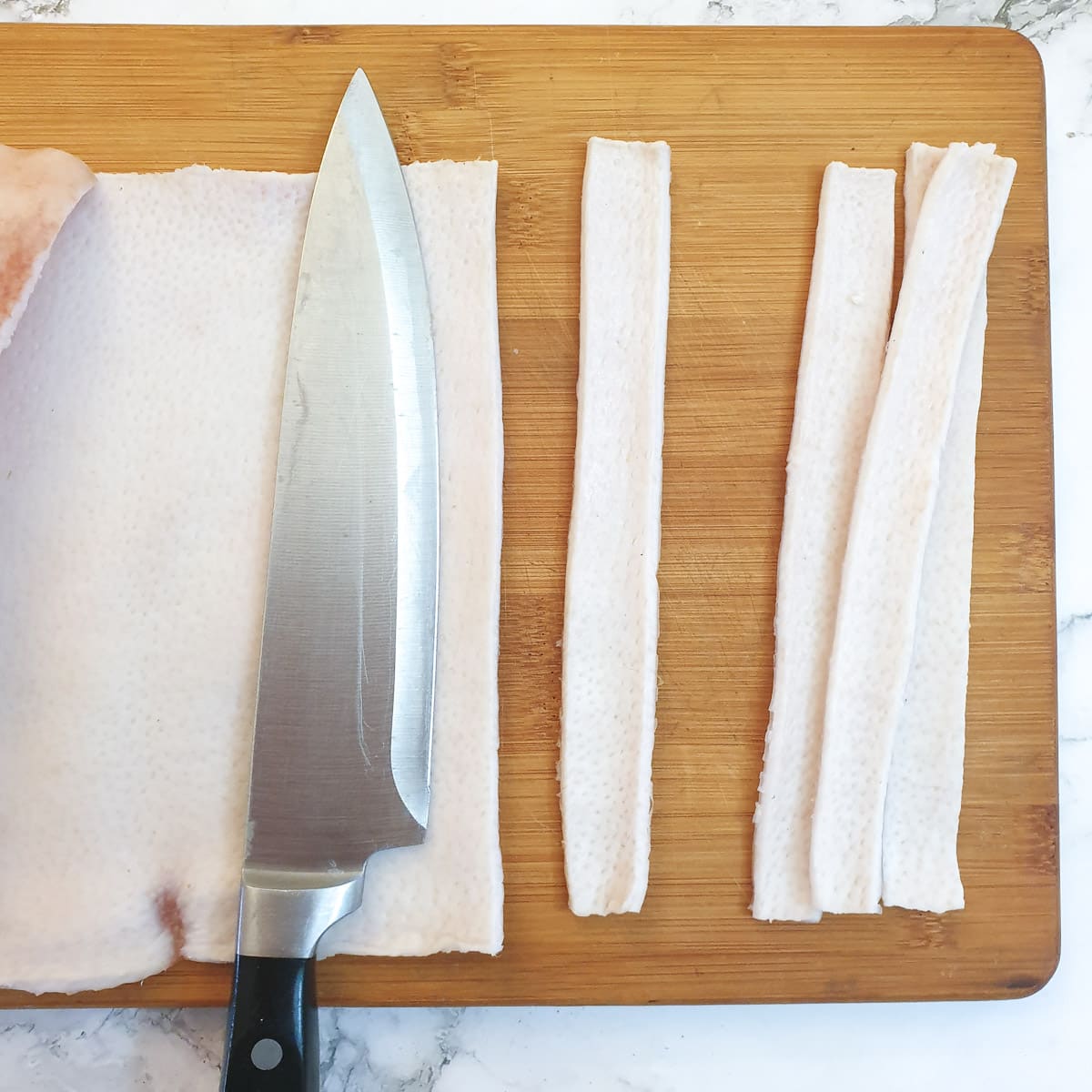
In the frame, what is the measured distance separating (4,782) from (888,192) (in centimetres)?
141

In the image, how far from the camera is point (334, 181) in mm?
1239

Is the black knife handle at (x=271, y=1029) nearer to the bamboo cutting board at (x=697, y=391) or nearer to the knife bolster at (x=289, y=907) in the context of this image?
the knife bolster at (x=289, y=907)

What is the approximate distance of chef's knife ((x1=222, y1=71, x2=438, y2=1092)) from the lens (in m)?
1.14

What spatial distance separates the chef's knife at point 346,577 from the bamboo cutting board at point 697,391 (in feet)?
0.40

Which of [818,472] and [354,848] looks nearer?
[354,848]

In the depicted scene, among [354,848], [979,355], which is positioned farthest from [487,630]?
[979,355]

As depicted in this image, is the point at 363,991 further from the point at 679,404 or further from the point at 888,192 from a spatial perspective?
the point at 888,192

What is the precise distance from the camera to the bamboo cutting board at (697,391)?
1229 mm

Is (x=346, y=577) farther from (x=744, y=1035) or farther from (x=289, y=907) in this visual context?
(x=744, y=1035)

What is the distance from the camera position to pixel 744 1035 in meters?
1.29

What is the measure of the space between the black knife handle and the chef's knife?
2cm

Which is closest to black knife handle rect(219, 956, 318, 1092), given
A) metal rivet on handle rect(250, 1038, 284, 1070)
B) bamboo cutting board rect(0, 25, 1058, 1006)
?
metal rivet on handle rect(250, 1038, 284, 1070)

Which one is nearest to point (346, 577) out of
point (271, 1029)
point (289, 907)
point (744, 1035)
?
point (289, 907)

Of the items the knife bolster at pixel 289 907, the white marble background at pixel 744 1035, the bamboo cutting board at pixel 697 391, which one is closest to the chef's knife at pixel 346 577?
the knife bolster at pixel 289 907
